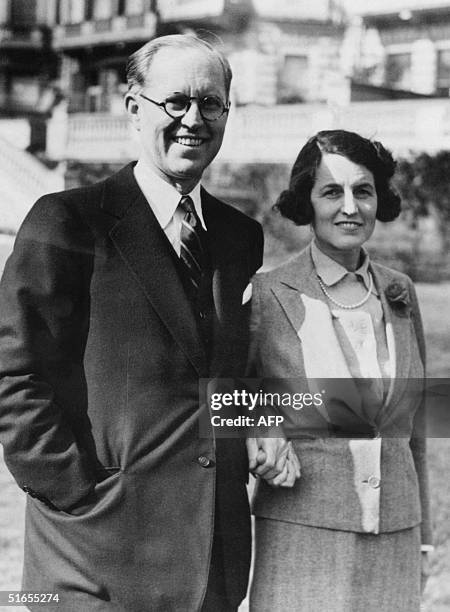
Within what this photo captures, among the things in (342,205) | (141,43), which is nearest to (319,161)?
(342,205)

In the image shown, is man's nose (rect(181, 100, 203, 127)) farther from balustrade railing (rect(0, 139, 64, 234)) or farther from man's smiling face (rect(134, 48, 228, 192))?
balustrade railing (rect(0, 139, 64, 234))

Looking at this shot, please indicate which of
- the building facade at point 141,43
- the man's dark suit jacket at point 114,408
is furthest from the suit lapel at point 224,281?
the building facade at point 141,43

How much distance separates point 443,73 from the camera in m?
1.91

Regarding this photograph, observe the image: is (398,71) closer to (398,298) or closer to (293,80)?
(293,80)

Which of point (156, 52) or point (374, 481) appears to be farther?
point (374, 481)

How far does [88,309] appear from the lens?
1561 mm

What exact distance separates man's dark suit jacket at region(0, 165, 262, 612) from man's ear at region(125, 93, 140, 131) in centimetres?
9

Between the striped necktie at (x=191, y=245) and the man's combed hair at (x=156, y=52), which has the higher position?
the man's combed hair at (x=156, y=52)

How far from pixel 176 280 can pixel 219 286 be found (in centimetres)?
11

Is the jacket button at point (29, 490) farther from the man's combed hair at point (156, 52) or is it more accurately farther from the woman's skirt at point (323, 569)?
the man's combed hair at point (156, 52)

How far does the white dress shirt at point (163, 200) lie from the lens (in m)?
1.65

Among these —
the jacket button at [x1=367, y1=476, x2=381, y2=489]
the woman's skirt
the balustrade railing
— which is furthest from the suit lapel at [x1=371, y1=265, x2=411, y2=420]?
the balustrade railing

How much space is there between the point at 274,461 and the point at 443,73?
0.94 metres

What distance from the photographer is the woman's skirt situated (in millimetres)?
1691
